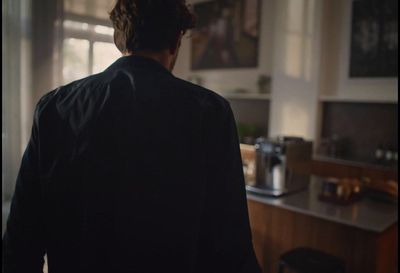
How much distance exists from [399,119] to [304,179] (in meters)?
2.00

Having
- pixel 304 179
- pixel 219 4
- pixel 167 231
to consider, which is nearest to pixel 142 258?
pixel 167 231

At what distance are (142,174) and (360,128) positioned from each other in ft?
12.7

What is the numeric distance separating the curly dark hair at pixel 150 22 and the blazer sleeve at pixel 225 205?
8.2 inches

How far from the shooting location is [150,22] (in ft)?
2.85

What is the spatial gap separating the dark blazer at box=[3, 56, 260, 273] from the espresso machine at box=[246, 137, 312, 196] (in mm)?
1474

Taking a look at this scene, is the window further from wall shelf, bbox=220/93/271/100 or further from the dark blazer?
wall shelf, bbox=220/93/271/100

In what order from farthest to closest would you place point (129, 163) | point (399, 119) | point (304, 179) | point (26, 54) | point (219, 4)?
point (219, 4)
point (399, 119)
point (304, 179)
point (26, 54)
point (129, 163)

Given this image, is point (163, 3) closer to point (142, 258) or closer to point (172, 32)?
point (172, 32)

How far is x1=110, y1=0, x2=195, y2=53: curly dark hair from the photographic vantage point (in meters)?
0.87

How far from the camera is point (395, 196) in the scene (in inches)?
88.1

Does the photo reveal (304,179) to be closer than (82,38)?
No

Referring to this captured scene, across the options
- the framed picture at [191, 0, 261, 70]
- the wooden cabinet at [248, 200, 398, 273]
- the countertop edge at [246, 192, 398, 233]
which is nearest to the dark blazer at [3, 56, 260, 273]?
the countertop edge at [246, 192, 398, 233]

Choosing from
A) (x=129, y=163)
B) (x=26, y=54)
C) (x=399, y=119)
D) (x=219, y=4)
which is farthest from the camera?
(x=219, y=4)

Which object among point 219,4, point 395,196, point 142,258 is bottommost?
point 395,196
